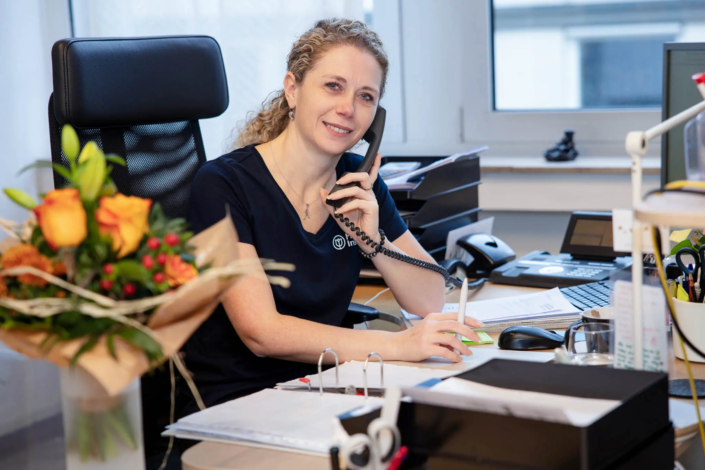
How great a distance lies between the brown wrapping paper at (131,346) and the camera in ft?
2.45

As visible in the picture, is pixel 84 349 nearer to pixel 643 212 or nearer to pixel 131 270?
pixel 131 270

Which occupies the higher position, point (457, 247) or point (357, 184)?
point (357, 184)

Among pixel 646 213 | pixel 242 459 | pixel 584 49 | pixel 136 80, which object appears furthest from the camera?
pixel 584 49

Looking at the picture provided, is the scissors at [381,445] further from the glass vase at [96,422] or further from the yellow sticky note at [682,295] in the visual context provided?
the yellow sticky note at [682,295]


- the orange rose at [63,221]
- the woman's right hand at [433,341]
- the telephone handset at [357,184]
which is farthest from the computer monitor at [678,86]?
the orange rose at [63,221]

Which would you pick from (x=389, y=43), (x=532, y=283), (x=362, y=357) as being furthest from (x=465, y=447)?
(x=389, y=43)

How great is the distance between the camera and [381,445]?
740 millimetres

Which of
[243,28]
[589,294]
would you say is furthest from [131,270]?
[243,28]

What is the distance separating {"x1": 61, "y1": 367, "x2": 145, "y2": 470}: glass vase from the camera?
81 centimetres

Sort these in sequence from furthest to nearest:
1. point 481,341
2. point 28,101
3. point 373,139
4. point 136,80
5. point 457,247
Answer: point 28,101, point 457,247, point 373,139, point 136,80, point 481,341

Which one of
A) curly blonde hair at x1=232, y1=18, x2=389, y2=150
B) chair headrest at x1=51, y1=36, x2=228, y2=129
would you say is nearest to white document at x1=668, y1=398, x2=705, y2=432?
curly blonde hair at x1=232, y1=18, x2=389, y2=150

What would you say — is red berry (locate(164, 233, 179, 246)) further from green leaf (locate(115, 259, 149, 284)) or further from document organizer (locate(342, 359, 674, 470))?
document organizer (locate(342, 359, 674, 470))

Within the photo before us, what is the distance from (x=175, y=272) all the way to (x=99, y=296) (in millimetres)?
82

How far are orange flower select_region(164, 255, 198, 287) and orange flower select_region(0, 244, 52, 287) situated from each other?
0.38ft
